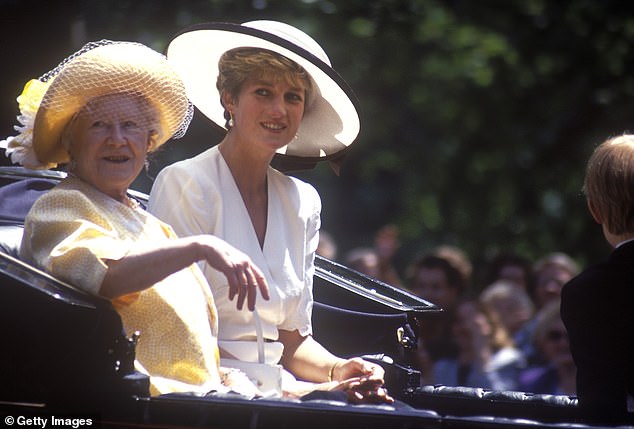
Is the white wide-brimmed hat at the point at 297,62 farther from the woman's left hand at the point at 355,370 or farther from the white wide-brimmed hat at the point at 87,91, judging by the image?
the woman's left hand at the point at 355,370

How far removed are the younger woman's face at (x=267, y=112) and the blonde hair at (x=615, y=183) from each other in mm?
879

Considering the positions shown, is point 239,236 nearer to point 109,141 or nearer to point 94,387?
point 109,141

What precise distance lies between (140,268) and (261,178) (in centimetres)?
88

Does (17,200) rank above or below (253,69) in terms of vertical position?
below

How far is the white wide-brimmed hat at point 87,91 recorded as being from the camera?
122 inches

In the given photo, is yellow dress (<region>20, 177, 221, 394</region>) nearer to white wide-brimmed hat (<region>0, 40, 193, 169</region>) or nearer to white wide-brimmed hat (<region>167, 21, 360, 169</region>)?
white wide-brimmed hat (<region>0, 40, 193, 169</region>)

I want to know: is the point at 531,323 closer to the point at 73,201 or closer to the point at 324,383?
the point at 324,383

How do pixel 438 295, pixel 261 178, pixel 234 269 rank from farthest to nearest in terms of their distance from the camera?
pixel 438 295 < pixel 261 178 < pixel 234 269

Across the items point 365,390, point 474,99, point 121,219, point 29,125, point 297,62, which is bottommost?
point 365,390

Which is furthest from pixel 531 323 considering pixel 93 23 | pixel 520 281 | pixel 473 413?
pixel 93 23

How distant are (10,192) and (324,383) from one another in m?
1.07

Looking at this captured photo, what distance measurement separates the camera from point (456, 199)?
28.9ft

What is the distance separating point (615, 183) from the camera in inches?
123

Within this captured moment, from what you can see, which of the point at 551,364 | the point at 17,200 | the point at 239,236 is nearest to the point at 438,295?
the point at 551,364
